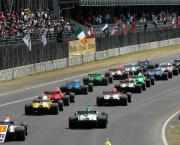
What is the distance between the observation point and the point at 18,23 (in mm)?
51969

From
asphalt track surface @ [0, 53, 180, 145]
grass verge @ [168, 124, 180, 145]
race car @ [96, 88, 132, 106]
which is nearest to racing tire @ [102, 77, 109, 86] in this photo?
asphalt track surface @ [0, 53, 180, 145]

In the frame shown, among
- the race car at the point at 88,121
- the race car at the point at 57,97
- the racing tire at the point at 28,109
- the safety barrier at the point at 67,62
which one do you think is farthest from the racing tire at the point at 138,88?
the race car at the point at 88,121

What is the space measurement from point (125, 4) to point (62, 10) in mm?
14760

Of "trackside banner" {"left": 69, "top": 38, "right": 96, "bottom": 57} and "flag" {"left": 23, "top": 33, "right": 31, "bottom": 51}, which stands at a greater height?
"flag" {"left": 23, "top": 33, "right": 31, "bottom": 51}

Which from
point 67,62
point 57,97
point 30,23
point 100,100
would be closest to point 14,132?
point 57,97

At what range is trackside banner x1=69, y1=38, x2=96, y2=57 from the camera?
5862 centimetres

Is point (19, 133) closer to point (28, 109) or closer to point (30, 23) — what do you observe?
point (28, 109)

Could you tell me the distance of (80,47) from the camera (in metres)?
60.0

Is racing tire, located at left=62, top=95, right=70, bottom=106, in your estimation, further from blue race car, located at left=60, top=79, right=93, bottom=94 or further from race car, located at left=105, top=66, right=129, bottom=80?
race car, located at left=105, top=66, right=129, bottom=80

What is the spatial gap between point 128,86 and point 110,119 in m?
9.78

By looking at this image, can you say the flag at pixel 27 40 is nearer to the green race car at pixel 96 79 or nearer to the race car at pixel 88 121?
the green race car at pixel 96 79

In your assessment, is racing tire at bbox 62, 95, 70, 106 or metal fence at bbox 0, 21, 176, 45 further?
metal fence at bbox 0, 21, 176, 45

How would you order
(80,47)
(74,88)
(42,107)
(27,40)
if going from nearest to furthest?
(42,107)
(74,88)
(27,40)
(80,47)

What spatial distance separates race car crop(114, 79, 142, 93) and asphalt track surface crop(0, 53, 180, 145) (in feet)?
1.82
